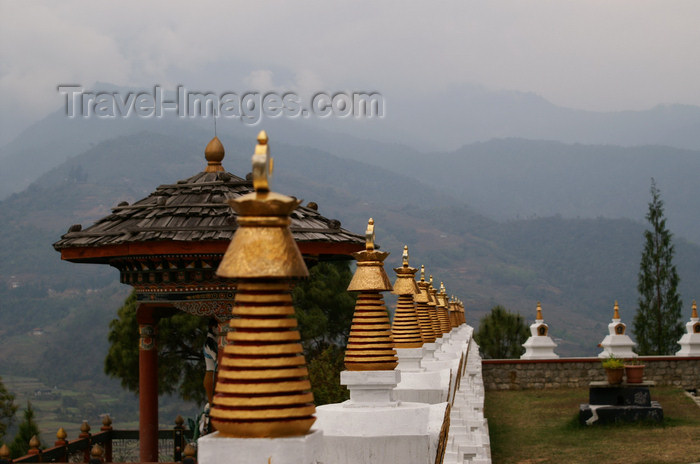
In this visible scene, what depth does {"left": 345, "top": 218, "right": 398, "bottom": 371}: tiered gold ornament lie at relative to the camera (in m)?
9.10

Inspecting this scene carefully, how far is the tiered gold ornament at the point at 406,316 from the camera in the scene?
507 inches

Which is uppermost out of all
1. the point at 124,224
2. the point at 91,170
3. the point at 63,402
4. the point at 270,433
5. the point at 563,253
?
the point at 91,170

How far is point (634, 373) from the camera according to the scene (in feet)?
80.5

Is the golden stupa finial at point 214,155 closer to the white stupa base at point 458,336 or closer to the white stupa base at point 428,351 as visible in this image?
the white stupa base at point 428,351

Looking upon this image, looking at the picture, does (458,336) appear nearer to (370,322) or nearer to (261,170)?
(370,322)

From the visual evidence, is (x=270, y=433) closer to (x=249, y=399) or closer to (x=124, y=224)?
(x=249, y=399)

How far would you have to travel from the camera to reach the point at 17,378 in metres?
79.1

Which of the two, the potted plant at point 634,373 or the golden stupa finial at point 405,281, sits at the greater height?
the golden stupa finial at point 405,281

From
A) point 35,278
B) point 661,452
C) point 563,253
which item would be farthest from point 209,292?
point 563,253

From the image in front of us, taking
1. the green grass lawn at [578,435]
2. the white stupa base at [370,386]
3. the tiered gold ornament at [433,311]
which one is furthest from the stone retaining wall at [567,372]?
the white stupa base at [370,386]

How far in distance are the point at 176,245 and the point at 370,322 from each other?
309 centimetres

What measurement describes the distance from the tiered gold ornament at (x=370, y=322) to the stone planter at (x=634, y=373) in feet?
53.8

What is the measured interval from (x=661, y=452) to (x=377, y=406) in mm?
12822

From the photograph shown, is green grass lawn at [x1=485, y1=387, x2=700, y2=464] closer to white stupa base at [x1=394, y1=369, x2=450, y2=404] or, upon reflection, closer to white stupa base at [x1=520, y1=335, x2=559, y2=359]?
white stupa base at [x1=520, y1=335, x2=559, y2=359]
